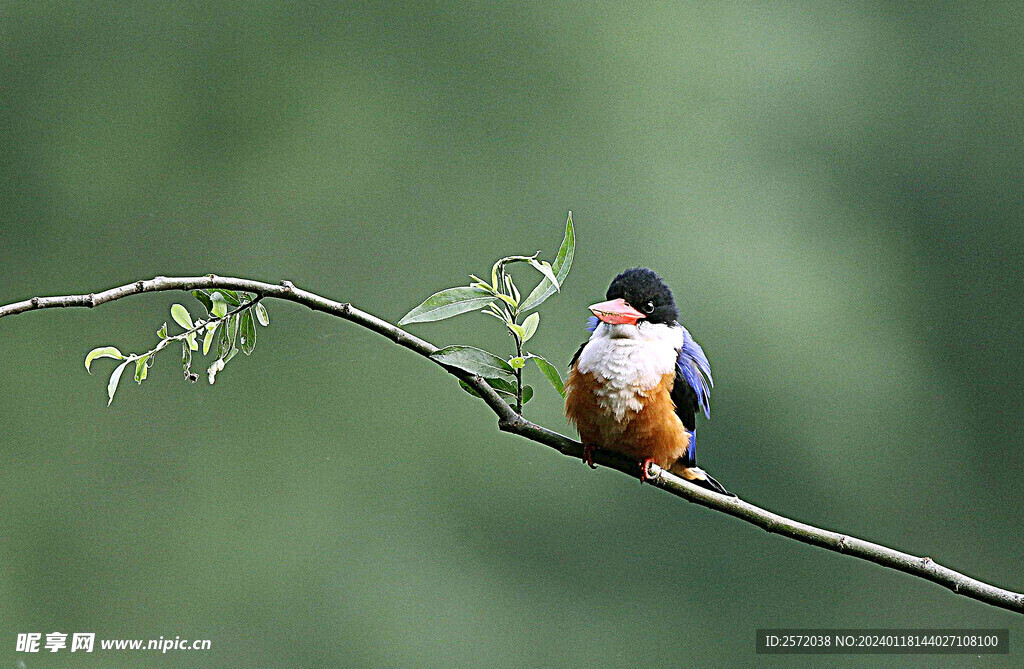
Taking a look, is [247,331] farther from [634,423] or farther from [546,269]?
[634,423]

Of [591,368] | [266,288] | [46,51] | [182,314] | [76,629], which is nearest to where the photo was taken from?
[266,288]

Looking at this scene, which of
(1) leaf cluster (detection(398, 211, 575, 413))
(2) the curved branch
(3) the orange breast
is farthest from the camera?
(3) the orange breast

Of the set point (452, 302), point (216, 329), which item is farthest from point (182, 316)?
point (452, 302)

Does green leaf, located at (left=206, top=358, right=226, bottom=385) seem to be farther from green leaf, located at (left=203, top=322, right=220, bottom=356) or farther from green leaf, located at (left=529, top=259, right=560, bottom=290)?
green leaf, located at (left=529, top=259, right=560, bottom=290)

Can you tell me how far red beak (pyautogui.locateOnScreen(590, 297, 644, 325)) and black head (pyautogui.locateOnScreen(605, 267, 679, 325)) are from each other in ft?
0.04

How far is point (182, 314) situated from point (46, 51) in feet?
14.1

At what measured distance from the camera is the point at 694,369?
4.08ft

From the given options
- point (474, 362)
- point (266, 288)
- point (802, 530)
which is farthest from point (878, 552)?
point (266, 288)

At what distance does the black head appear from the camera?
1.13m

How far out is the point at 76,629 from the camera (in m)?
4.26

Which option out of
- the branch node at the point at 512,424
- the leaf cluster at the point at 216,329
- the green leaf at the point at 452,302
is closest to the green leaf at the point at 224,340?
the leaf cluster at the point at 216,329

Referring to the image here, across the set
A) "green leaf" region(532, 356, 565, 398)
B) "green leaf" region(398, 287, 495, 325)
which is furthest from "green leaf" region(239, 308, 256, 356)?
"green leaf" region(532, 356, 565, 398)

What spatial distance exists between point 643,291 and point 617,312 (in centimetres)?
13

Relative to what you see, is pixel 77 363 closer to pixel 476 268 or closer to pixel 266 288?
pixel 476 268
